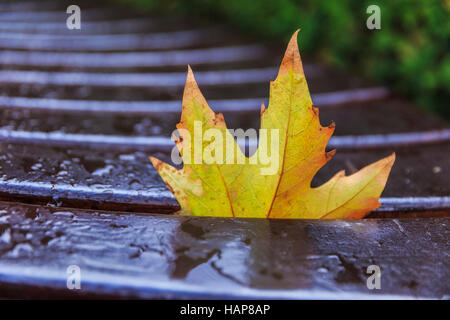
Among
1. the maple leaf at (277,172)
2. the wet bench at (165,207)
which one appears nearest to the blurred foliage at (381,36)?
the wet bench at (165,207)

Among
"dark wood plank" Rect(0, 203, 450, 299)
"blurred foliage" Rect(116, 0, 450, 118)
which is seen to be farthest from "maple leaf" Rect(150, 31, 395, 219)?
"blurred foliage" Rect(116, 0, 450, 118)

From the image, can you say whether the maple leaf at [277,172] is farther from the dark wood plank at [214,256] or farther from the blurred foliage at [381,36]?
the blurred foliage at [381,36]

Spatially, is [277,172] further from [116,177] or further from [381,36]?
[381,36]

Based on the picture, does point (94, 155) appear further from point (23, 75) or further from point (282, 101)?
point (23, 75)

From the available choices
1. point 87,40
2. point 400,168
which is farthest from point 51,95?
point 400,168
